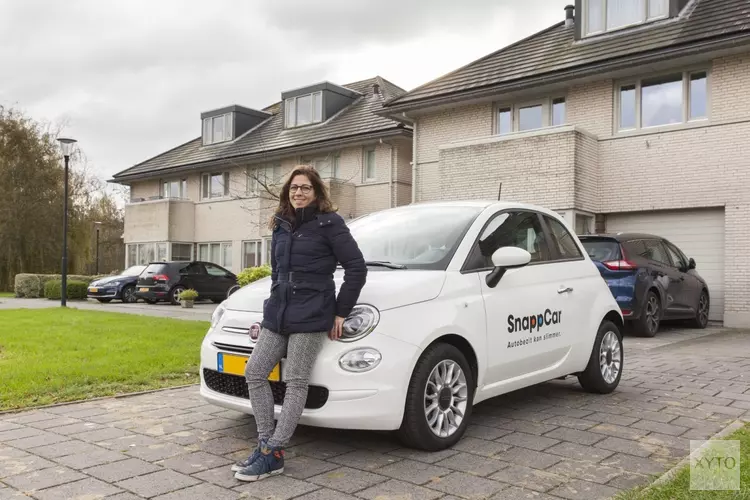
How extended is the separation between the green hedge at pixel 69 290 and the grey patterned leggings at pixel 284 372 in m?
22.1

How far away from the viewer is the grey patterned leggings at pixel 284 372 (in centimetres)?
379

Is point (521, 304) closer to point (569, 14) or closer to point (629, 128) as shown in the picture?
point (629, 128)

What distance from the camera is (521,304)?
502cm

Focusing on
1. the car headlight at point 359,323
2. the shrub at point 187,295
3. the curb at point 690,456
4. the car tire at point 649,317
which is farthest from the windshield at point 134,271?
the curb at point 690,456

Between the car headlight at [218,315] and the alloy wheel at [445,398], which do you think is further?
the car headlight at [218,315]

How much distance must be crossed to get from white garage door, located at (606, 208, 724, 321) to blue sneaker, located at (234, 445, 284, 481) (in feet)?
43.2

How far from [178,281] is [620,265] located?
1524 cm

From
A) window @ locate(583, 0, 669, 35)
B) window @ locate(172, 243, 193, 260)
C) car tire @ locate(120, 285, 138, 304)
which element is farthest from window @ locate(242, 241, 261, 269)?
window @ locate(583, 0, 669, 35)

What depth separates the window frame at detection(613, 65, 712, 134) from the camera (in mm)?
14664

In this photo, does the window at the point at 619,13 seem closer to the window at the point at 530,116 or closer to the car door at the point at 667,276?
the window at the point at 530,116

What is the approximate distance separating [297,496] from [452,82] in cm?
1681

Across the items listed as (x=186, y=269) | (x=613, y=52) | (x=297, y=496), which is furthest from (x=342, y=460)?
(x=186, y=269)

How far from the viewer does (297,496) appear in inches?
135

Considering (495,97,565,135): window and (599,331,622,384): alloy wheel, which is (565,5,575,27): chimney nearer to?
(495,97,565,135): window
